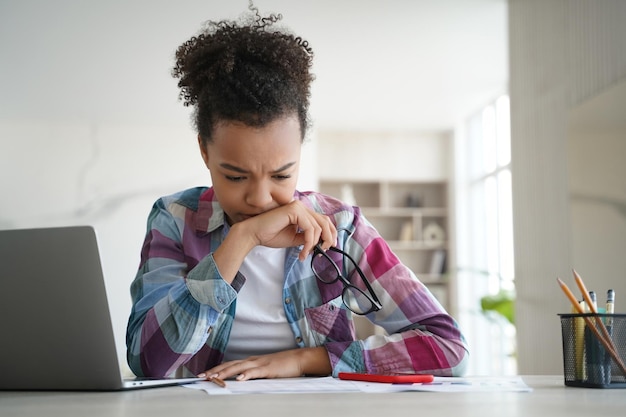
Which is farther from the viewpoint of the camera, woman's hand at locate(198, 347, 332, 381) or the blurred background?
the blurred background

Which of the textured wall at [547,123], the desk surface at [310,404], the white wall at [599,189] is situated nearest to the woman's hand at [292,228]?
the desk surface at [310,404]

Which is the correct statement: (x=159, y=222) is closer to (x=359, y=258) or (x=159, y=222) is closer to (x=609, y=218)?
(x=359, y=258)

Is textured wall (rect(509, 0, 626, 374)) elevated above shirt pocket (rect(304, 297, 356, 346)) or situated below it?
above

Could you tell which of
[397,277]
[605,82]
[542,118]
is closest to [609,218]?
[605,82]

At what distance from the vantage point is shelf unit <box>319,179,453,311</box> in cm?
758

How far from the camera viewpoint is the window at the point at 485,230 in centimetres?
634

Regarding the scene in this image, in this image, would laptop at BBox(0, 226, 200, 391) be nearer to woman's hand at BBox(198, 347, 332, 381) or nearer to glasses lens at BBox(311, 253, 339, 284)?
woman's hand at BBox(198, 347, 332, 381)

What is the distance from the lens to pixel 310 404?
863 mm

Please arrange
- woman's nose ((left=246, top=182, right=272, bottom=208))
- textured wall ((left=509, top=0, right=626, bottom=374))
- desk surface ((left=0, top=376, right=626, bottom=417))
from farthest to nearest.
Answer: textured wall ((left=509, top=0, right=626, bottom=374)) → woman's nose ((left=246, top=182, right=272, bottom=208)) → desk surface ((left=0, top=376, right=626, bottom=417))

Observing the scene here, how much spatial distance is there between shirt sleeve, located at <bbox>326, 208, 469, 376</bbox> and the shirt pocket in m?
0.06

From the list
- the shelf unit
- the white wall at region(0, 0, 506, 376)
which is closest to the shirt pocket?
the white wall at region(0, 0, 506, 376)

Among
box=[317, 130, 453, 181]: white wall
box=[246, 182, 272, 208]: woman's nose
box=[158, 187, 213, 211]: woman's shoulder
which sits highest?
box=[317, 130, 453, 181]: white wall

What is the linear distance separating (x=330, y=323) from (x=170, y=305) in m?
0.34

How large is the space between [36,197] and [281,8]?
3689 millimetres
